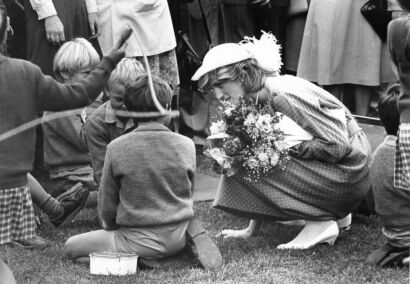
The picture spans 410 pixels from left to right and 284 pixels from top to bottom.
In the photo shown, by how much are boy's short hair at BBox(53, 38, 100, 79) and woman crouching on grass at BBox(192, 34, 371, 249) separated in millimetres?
998

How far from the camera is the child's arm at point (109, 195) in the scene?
14.1 feet

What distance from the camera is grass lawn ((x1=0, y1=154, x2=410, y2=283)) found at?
415 cm

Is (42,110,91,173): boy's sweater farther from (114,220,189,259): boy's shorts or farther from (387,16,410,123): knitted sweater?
(387,16,410,123): knitted sweater

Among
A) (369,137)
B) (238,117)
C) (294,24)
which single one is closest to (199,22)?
(294,24)

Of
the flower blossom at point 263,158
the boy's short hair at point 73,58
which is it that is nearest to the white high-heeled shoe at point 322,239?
the flower blossom at point 263,158

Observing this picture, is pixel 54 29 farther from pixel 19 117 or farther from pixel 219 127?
pixel 19 117

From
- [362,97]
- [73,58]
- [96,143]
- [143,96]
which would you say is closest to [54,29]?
[73,58]

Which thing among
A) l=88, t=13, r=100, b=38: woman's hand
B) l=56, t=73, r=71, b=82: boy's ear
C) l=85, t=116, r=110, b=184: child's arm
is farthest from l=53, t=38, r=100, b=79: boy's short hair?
l=88, t=13, r=100, b=38: woman's hand

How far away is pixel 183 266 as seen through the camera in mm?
4371

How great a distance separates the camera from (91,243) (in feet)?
14.4

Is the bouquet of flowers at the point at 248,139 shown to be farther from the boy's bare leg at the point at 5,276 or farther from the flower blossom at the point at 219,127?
the boy's bare leg at the point at 5,276

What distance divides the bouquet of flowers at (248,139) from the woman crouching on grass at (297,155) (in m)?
0.10

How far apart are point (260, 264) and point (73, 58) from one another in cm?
190

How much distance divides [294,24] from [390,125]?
302cm
